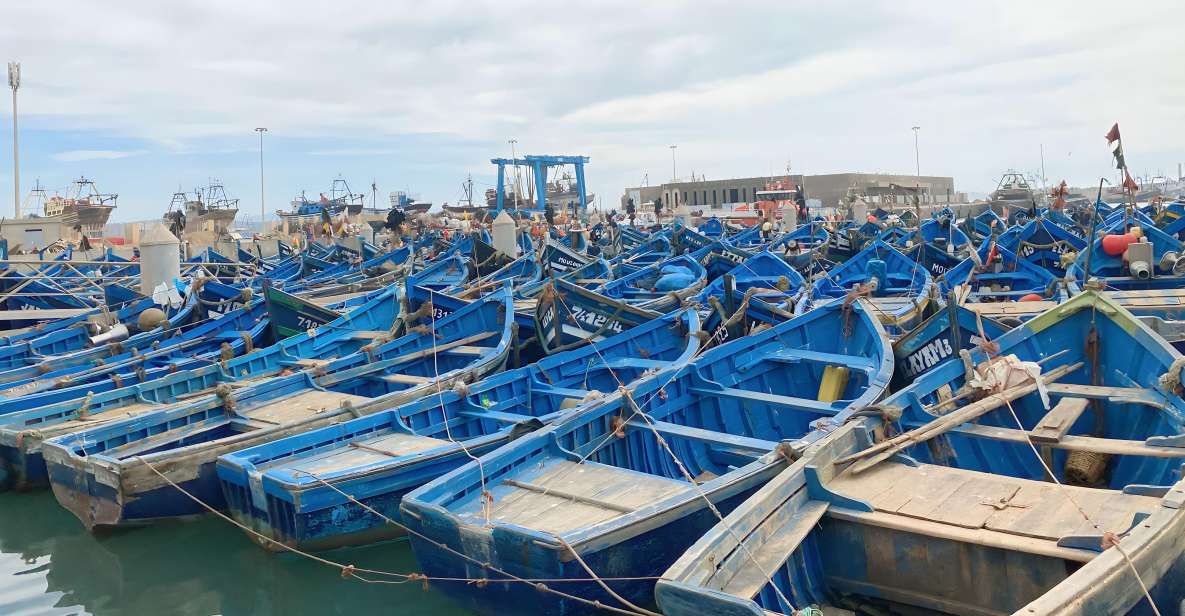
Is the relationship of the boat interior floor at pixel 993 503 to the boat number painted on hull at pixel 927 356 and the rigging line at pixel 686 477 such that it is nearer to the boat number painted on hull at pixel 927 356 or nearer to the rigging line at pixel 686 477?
the rigging line at pixel 686 477

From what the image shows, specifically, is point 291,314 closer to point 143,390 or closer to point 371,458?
point 143,390

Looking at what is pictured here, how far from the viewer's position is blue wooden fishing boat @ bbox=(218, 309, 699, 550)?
7.82 meters

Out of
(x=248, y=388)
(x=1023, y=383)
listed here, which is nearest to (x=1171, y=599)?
(x=1023, y=383)

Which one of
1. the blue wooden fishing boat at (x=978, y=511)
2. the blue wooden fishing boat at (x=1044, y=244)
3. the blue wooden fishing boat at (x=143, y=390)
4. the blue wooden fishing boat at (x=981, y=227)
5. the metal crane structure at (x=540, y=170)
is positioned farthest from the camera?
the metal crane structure at (x=540, y=170)

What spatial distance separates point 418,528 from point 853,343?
596 cm

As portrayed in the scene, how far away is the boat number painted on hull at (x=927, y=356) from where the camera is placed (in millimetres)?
9141

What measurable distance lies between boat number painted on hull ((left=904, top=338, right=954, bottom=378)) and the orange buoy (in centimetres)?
707

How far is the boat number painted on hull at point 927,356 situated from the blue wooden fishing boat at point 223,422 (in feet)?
16.2

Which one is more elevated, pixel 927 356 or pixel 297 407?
pixel 927 356

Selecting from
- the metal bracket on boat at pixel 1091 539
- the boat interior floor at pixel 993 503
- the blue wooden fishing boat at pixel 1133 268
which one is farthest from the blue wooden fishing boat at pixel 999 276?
the metal bracket on boat at pixel 1091 539

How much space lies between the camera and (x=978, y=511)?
550 centimetres

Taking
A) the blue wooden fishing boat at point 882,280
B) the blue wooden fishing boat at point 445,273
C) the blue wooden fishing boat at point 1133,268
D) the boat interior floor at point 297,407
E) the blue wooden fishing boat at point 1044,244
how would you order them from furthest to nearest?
the blue wooden fishing boat at point 445,273
the blue wooden fishing boat at point 1044,244
the blue wooden fishing boat at point 882,280
the blue wooden fishing boat at point 1133,268
the boat interior floor at point 297,407

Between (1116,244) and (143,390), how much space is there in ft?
47.5

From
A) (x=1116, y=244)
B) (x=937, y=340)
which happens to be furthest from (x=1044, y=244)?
(x=937, y=340)
